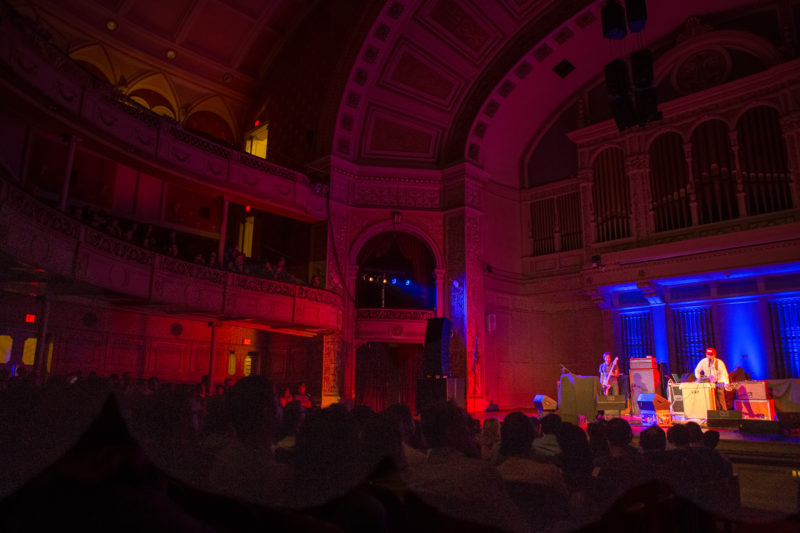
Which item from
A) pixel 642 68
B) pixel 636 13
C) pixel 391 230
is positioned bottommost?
pixel 391 230

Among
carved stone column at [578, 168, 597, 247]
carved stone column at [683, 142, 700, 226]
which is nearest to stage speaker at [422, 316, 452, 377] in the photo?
carved stone column at [578, 168, 597, 247]

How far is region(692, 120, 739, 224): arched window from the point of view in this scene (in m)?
14.1

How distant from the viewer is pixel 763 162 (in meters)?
13.8

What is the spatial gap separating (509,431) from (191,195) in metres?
15.3

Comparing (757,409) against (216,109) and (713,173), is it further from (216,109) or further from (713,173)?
(216,109)

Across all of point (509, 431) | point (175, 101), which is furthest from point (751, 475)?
point (175, 101)

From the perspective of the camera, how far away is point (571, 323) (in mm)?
16984

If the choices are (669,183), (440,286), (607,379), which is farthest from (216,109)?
(607,379)

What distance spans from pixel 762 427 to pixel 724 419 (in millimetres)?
1004

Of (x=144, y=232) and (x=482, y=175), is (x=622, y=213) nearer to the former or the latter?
(x=482, y=175)

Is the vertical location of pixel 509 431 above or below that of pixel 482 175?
below

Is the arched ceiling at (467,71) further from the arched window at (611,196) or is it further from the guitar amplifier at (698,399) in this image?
the guitar amplifier at (698,399)

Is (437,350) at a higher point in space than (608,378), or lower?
higher

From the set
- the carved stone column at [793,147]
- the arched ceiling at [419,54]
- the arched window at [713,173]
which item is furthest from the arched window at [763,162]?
the arched ceiling at [419,54]
